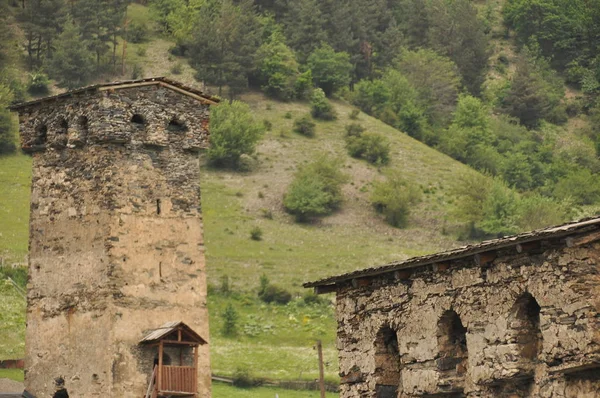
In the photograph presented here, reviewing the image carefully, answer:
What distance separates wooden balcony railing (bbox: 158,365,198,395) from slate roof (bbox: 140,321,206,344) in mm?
845

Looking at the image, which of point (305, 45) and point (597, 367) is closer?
point (597, 367)

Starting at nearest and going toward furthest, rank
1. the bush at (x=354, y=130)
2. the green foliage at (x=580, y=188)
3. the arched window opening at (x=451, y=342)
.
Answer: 1. the arched window opening at (x=451, y=342)
2. the bush at (x=354, y=130)
3. the green foliage at (x=580, y=188)

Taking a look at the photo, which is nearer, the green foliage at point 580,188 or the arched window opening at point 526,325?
the arched window opening at point 526,325

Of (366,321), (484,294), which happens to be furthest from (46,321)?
(484,294)

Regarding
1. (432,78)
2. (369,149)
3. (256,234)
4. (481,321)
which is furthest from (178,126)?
(432,78)

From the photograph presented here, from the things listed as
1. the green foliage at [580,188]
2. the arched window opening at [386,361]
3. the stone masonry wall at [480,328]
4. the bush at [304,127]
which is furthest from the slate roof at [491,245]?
the green foliage at [580,188]

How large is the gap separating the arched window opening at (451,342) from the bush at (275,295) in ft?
200

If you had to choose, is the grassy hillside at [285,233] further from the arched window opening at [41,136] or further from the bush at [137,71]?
the arched window opening at [41,136]

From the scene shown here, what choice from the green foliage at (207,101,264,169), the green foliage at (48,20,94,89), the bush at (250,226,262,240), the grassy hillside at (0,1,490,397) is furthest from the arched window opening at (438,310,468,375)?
the green foliage at (48,20,94,89)

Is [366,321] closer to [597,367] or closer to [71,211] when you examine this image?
[597,367]

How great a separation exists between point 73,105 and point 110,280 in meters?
5.59

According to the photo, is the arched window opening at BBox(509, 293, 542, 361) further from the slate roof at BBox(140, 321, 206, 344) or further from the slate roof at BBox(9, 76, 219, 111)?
the slate roof at BBox(9, 76, 219, 111)

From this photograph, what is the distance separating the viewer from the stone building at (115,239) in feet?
162

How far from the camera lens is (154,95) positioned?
168 ft
